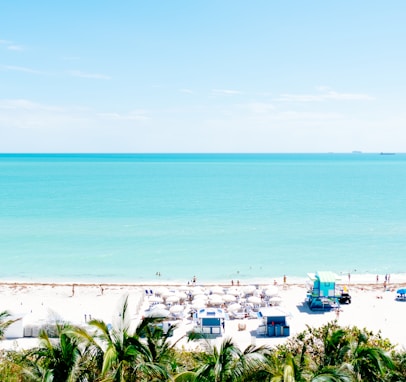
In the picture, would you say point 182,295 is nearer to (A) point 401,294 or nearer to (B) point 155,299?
(B) point 155,299

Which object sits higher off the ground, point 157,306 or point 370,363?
point 370,363

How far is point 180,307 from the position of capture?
2200 cm

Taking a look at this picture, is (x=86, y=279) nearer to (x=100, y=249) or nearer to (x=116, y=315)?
(x=100, y=249)

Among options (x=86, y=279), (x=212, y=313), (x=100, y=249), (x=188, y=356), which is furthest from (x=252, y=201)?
(x=188, y=356)

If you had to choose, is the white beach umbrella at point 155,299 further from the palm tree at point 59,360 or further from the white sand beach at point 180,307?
the palm tree at point 59,360

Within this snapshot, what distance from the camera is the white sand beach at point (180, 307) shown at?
62.1ft

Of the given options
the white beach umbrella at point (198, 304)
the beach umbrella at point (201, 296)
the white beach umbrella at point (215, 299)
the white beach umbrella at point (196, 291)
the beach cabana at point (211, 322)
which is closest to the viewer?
the beach cabana at point (211, 322)

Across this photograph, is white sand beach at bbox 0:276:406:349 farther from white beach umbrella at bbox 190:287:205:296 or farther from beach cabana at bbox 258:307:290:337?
beach cabana at bbox 258:307:290:337

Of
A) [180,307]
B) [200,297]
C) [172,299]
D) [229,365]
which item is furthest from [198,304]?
[229,365]

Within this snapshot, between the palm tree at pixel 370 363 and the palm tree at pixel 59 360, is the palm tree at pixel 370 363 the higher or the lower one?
the lower one

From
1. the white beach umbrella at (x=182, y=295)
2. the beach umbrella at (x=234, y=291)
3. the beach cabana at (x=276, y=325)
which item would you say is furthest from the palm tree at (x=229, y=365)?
the beach umbrella at (x=234, y=291)

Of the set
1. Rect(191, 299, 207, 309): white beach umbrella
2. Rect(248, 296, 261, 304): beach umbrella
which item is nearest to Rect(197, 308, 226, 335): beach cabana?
Rect(191, 299, 207, 309): white beach umbrella

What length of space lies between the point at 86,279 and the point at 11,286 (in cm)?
551

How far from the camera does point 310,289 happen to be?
2506 cm
